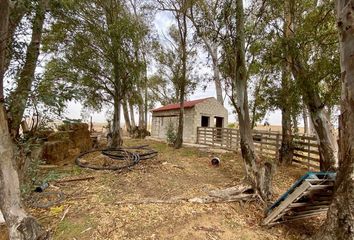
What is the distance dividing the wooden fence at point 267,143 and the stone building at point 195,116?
77cm

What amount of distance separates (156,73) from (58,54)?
1764 centimetres

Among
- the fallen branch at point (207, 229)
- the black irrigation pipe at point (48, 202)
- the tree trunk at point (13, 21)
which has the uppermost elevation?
the tree trunk at point (13, 21)

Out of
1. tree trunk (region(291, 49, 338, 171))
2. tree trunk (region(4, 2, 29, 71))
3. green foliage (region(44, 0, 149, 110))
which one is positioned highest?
green foliage (region(44, 0, 149, 110))

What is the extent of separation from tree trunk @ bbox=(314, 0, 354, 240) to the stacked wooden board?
329 mm

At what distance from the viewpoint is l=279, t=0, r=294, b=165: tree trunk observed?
7133 millimetres

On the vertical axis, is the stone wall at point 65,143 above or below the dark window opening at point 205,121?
below

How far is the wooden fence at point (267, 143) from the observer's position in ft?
27.2

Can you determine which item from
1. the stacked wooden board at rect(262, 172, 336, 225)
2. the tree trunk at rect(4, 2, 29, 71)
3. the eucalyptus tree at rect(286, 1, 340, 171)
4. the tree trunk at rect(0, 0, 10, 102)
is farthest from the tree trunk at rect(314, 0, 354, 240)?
the tree trunk at rect(4, 2, 29, 71)

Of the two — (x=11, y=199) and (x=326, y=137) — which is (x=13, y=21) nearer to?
(x=11, y=199)

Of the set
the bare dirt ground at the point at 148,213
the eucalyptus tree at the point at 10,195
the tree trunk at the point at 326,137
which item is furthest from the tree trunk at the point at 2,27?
the tree trunk at the point at 326,137

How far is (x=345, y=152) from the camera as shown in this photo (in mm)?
3391

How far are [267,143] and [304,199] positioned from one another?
21.1 feet

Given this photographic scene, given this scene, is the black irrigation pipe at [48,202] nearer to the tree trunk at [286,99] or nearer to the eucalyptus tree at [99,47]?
the eucalyptus tree at [99,47]

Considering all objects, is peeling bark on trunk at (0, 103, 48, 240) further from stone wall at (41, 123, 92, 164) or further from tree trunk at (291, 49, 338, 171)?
tree trunk at (291, 49, 338, 171)
